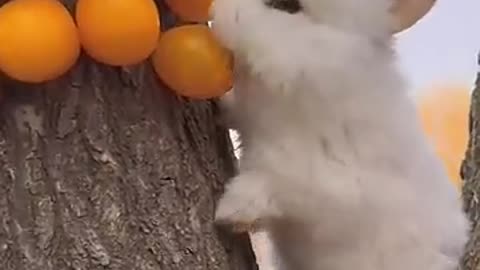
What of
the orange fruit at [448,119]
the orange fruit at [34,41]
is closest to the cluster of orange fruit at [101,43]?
the orange fruit at [34,41]

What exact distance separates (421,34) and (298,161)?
5.20 feet

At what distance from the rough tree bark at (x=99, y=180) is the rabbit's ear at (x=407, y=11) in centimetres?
27

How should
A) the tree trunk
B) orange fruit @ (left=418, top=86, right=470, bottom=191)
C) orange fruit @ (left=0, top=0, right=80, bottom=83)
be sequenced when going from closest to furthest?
orange fruit @ (left=0, top=0, right=80, bottom=83) → the tree trunk → orange fruit @ (left=418, top=86, right=470, bottom=191)

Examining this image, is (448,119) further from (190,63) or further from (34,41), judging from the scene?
(34,41)

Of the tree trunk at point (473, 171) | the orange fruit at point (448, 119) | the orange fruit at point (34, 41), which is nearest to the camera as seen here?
the orange fruit at point (34, 41)

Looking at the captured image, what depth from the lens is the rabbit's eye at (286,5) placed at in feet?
3.30

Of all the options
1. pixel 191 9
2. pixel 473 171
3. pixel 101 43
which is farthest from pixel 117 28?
pixel 473 171

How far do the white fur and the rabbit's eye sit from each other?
10mm

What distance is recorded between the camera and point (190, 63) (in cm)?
90

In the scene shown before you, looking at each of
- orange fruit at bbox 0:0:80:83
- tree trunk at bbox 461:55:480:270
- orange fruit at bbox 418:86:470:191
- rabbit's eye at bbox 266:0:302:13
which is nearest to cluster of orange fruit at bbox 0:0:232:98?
orange fruit at bbox 0:0:80:83

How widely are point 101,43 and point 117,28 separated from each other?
20 millimetres

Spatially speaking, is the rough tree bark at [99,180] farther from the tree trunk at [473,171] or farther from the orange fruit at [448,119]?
the orange fruit at [448,119]

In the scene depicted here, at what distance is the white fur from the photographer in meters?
0.97

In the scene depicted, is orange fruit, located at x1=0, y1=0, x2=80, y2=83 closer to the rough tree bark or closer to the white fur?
the rough tree bark
